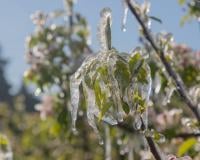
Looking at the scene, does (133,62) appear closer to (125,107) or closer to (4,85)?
(125,107)

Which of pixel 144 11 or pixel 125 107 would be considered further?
pixel 144 11

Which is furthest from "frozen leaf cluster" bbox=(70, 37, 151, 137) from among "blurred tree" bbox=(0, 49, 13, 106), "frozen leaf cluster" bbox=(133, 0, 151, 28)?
"blurred tree" bbox=(0, 49, 13, 106)

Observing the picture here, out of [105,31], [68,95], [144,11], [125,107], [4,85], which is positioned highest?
[4,85]

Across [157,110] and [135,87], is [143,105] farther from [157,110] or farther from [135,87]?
[157,110]

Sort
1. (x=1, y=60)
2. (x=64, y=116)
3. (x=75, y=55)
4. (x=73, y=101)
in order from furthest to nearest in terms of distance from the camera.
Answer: (x=1, y=60) < (x=75, y=55) < (x=64, y=116) < (x=73, y=101)

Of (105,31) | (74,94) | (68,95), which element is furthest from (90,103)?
(68,95)

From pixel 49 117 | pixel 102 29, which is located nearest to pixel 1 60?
pixel 49 117

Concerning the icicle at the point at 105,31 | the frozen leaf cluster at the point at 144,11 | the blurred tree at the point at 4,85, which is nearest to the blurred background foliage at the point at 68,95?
the frozen leaf cluster at the point at 144,11

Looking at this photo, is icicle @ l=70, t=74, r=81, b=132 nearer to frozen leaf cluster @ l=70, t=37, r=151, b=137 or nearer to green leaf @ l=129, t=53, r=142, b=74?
frozen leaf cluster @ l=70, t=37, r=151, b=137

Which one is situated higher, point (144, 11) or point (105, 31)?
point (144, 11)
